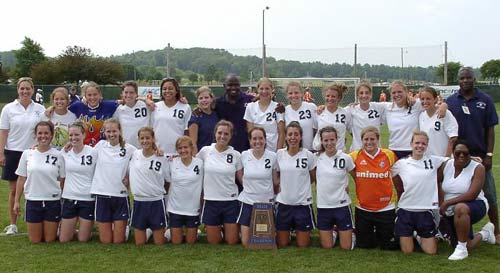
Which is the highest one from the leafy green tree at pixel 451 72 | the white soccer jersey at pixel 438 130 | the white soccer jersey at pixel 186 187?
the leafy green tree at pixel 451 72

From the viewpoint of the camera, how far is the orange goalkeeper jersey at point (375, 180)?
18.3 feet

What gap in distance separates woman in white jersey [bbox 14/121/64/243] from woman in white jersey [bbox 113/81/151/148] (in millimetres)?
811

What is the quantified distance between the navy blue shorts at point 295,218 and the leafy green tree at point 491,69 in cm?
5302

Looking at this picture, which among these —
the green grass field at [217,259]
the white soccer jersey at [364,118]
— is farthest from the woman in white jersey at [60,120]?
the white soccer jersey at [364,118]

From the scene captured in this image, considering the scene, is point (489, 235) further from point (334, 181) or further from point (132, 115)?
point (132, 115)

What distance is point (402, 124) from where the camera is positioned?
611cm

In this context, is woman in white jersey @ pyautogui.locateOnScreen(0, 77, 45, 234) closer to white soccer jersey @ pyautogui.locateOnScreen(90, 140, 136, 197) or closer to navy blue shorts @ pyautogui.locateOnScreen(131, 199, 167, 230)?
→ white soccer jersey @ pyautogui.locateOnScreen(90, 140, 136, 197)

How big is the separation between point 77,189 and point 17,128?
113 cm

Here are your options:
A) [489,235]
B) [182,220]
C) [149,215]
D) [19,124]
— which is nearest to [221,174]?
[182,220]

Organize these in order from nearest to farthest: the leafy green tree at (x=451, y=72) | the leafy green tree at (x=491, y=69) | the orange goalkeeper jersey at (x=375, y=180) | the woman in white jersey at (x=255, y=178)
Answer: the orange goalkeeper jersey at (x=375, y=180)
the woman in white jersey at (x=255, y=178)
the leafy green tree at (x=451, y=72)
the leafy green tree at (x=491, y=69)

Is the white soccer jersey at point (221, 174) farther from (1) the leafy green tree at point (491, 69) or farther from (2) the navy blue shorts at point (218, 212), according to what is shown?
(1) the leafy green tree at point (491, 69)

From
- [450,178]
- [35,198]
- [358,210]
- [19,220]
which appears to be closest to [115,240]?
[35,198]

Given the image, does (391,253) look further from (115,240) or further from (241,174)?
(115,240)

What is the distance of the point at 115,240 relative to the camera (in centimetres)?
587
